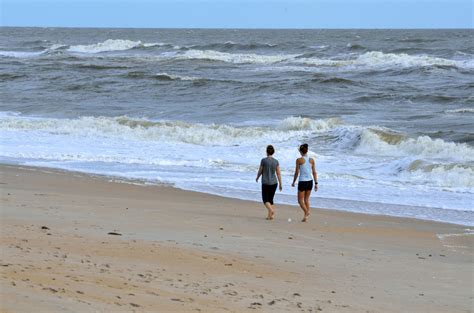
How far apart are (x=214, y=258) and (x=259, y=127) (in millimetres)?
17008

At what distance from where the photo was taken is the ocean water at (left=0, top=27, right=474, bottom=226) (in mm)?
14836

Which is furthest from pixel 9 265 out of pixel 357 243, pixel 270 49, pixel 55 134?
pixel 270 49

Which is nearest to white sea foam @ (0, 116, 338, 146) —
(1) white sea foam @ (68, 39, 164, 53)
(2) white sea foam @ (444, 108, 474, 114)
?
(2) white sea foam @ (444, 108, 474, 114)

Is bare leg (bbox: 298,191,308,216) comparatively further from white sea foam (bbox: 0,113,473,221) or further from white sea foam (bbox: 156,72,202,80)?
white sea foam (bbox: 156,72,202,80)

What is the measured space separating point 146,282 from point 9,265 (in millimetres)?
1034

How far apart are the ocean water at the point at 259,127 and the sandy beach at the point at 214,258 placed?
201 centimetres

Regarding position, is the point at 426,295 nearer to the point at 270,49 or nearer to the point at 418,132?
the point at 418,132

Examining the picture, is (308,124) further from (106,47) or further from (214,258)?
(106,47)

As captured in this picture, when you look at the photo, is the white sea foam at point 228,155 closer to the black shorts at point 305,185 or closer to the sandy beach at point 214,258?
the black shorts at point 305,185

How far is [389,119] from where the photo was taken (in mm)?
26547

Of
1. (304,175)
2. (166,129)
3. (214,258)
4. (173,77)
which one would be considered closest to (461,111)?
(166,129)

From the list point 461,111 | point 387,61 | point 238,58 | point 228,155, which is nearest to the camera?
point 228,155

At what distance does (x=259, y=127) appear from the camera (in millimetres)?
24500

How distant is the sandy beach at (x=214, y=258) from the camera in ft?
19.2
